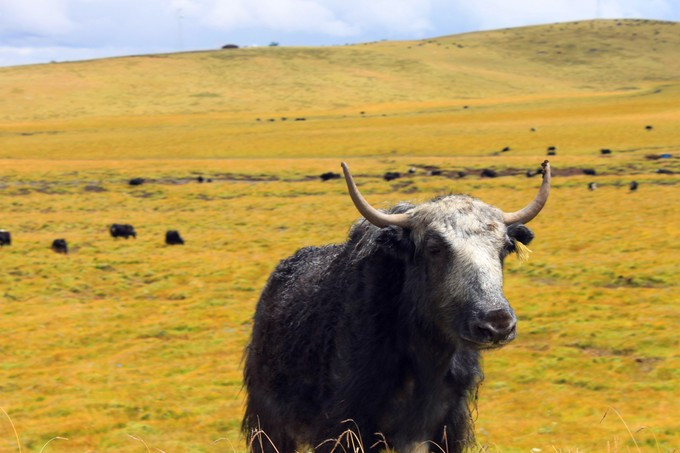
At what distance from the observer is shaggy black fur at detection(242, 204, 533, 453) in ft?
19.0

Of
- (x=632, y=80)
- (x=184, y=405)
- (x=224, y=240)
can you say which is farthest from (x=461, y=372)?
(x=632, y=80)

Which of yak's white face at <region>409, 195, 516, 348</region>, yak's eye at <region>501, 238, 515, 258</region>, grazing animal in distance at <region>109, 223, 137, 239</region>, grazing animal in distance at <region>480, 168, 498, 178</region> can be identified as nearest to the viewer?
yak's white face at <region>409, 195, 516, 348</region>

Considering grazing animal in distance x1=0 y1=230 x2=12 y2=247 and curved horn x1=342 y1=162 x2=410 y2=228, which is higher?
curved horn x1=342 y1=162 x2=410 y2=228

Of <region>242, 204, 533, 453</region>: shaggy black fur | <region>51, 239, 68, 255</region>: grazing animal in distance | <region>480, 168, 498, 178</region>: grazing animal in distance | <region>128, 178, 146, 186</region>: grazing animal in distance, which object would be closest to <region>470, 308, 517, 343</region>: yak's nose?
<region>242, 204, 533, 453</region>: shaggy black fur

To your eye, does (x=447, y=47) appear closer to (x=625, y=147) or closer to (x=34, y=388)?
(x=625, y=147)

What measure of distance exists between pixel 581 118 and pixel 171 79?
72.6m

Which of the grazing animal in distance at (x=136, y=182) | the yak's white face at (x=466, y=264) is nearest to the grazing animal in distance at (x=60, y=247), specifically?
the grazing animal in distance at (x=136, y=182)

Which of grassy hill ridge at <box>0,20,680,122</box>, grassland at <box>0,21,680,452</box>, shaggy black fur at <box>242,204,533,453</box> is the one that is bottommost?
grassland at <box>0,21,680,452</box>

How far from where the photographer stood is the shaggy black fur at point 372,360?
19.0ft

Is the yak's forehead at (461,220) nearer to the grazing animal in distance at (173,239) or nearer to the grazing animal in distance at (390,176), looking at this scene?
the grazing animal in distance at (173,239)

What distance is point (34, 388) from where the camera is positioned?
41.0ft

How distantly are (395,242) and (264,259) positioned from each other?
51.0 feet

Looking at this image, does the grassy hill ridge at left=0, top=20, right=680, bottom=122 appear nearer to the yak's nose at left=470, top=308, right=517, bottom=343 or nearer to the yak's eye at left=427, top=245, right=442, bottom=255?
the yak's eye at left=427, top=245, right=442, bottom=255

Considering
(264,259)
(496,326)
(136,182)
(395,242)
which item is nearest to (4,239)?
(264,259)
